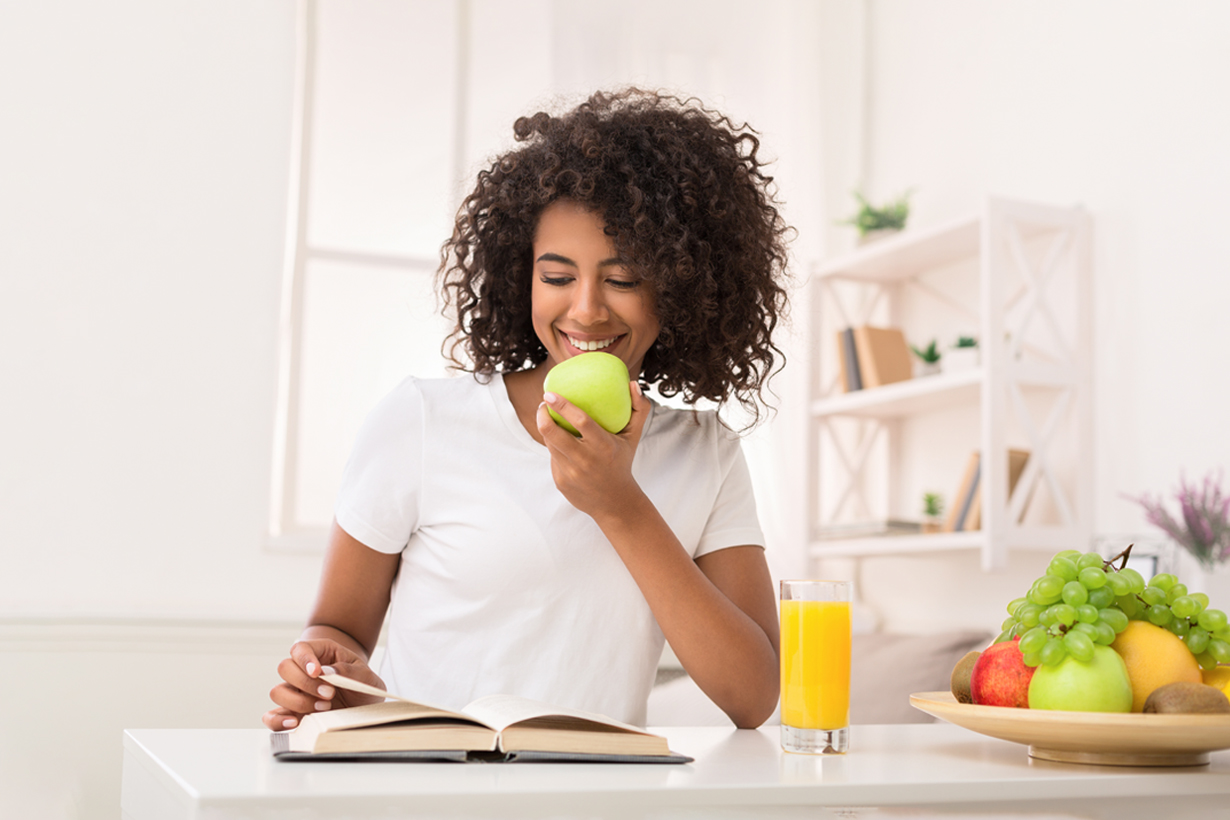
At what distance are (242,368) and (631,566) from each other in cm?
194

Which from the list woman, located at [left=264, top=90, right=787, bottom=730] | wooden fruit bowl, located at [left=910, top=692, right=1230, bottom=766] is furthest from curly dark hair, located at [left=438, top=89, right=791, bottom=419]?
wooden fruit bowl, located at [left=910, top=692, right=1230, bottom=766]

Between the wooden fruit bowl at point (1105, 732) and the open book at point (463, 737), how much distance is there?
0.25 m

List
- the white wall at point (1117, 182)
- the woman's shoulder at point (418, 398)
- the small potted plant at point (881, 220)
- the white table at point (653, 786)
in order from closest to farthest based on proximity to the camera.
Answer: the white table at point (653, 786) < the woman's shoulder at point (418, 398) < the white wall at point (1117, 182) < the small potted plant at point (881, 220)

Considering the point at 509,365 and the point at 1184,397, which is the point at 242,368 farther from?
the point at 1184,397

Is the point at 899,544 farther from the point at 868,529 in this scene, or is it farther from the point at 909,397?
the point at 909,397

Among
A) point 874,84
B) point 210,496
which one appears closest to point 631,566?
point 210,496

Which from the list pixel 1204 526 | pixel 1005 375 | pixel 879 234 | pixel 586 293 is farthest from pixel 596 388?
pixel 879 234

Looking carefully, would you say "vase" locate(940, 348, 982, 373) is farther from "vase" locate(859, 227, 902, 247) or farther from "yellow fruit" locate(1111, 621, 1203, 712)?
"yellow fruit" locate(1111, 621, 1203, 712)

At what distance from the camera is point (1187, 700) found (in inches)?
31.3

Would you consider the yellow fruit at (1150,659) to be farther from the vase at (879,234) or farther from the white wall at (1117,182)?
the vase at (879,234)

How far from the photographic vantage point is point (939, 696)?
1003 mm

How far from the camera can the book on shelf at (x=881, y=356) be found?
2.92 metres

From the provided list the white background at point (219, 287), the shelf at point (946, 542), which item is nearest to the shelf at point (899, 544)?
the shelf at point (946, 542)

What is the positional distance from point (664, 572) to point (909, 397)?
1.85 metres
